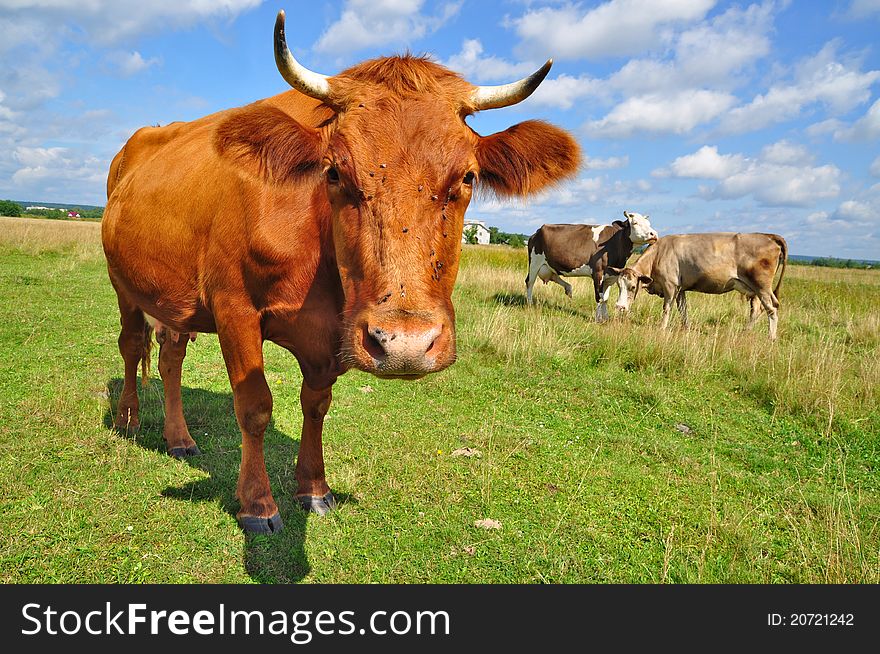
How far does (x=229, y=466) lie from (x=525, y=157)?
3.55 metres

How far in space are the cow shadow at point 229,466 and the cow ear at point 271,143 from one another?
90.8 inches

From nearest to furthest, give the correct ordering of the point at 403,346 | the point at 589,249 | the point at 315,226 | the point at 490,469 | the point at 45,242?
the point at 403,346, the point at 315,226, the point at 490,469, the point at 589,249, the point at 45,242

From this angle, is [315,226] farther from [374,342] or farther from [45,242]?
[45,242]

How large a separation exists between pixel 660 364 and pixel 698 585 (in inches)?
202

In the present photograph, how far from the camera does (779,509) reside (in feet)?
14.1

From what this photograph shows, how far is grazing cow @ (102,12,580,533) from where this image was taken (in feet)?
7.59

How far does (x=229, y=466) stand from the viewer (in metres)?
4.66

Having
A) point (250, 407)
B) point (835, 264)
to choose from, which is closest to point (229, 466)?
point (250, 407)

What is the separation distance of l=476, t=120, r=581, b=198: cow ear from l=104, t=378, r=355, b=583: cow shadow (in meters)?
2.61

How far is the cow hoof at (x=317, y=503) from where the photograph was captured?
13.2 feet

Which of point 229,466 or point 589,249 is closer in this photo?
point 229,466

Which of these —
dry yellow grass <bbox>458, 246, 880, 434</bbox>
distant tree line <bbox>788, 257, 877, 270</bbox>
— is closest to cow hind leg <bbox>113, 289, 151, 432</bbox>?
dry yellow grass <bbox>458, 246, 880, 434</bbox>

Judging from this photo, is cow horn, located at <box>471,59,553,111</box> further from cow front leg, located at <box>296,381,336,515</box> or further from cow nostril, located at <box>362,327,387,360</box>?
cow front leg, located at <box>296,381,336,515</box>

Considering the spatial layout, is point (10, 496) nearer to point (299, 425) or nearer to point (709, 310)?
point (299, 425)
